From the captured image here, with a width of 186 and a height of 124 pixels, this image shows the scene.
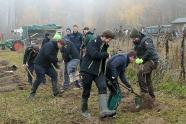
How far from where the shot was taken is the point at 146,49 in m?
9.36

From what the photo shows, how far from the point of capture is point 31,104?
1020 centimetres

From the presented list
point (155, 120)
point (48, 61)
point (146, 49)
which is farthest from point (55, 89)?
point (155, 120)

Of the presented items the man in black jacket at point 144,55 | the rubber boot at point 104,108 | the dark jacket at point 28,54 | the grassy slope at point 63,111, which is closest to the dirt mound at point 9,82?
the dark jacket at point 28,54

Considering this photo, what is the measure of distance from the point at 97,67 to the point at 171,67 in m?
5.15

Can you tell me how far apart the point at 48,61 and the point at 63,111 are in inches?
77.2

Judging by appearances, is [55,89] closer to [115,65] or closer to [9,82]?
[9,82]

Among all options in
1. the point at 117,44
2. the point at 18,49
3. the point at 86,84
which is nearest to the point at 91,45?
the point at 86,84

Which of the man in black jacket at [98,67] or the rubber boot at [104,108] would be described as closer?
the man in black jacket at [98,67]

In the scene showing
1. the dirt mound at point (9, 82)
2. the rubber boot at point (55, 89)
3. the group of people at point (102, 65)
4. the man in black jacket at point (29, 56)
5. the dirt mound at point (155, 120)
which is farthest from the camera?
the man in black jacket at point (29, 56)

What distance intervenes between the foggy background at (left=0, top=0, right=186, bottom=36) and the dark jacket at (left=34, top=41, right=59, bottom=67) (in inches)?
1763

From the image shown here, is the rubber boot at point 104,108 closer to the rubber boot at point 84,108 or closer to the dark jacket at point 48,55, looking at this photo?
the rubber boot at point 84,108

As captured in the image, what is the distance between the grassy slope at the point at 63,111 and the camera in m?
8.36

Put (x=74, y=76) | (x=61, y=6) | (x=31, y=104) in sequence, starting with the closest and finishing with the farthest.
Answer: (x=31, y=104) < (x=74, y=76) < (x=61, y=6)

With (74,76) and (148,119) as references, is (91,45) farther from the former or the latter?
(74,76)
